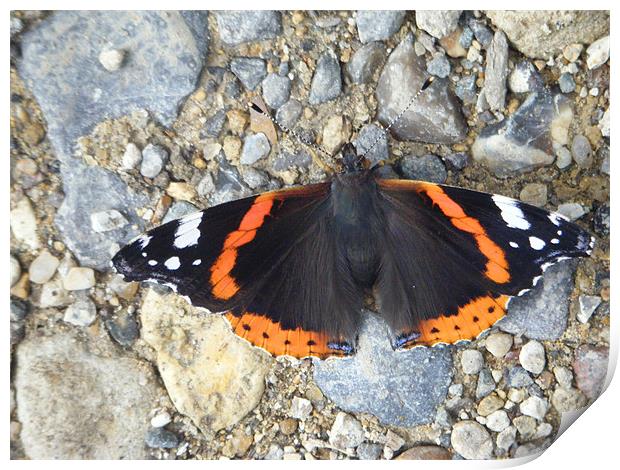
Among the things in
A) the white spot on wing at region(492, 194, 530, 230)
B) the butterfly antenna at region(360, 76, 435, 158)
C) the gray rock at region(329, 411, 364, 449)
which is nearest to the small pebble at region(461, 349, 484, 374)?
the gray rock at region(329, 411, 364, 449)

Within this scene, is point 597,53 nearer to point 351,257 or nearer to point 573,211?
point 573,211

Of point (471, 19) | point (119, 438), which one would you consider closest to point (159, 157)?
point (119, 438)

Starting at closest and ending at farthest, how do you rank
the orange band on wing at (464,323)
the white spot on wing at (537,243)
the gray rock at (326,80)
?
the white spot on wing at (537,243)
the orange band on wing at (464,323)
the gray rock at (326,80)

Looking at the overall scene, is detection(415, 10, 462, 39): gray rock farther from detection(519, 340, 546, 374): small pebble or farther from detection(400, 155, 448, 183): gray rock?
detection(519, 340, 546, 374): small pebble

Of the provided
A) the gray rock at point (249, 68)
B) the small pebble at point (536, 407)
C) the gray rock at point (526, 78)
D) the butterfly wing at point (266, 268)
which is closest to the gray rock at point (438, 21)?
the gray rock at point (526, 78)

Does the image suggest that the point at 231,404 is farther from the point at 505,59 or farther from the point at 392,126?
the point at 505,59

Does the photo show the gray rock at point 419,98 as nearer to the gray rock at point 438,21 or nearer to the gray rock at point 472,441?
the gray rock at point 438,21
